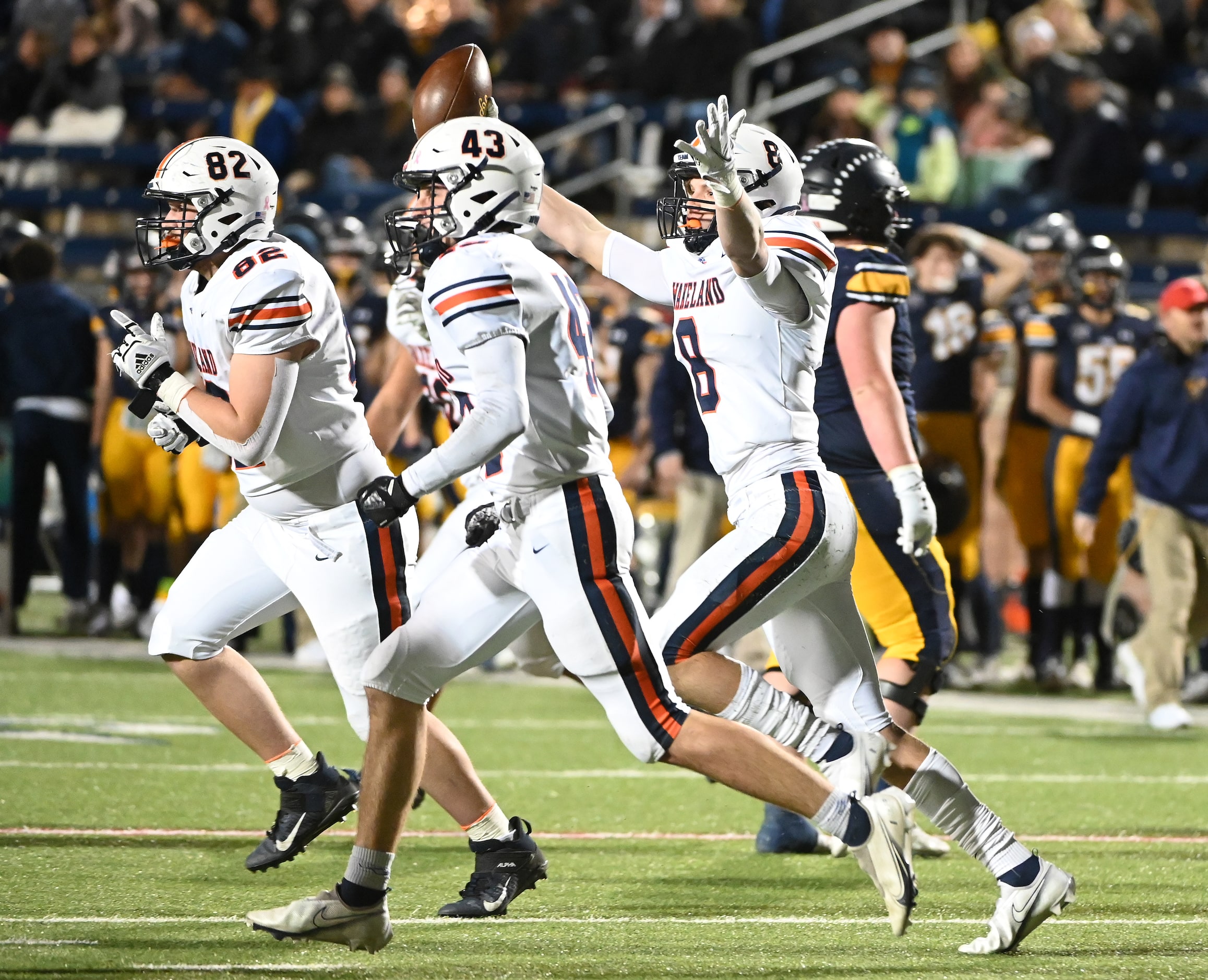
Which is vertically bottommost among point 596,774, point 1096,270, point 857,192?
point 596,774

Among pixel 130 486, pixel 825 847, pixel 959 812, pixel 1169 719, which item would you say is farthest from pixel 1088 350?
pixel 959 812

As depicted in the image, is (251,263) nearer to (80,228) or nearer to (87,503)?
(87,503)

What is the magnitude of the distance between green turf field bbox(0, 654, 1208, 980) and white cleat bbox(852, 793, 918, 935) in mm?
131

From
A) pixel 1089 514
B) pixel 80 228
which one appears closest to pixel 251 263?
pixel 1089 514

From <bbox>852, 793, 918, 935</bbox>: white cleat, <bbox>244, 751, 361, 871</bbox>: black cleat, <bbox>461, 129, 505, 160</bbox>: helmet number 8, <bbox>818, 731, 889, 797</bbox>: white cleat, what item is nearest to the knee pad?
<bbox>818, 731, 889, 797</bbox>: white cleat

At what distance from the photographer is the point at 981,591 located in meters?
10.2

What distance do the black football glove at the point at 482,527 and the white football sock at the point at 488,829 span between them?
761 mm

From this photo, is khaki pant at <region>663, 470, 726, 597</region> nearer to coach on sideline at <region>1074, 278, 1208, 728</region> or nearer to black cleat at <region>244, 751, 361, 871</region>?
coach on sideline at <region>1074, 278, 1208, 728</region>

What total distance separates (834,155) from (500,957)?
259 cm

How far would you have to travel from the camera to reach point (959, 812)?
15.0ft

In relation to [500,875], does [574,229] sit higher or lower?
higher

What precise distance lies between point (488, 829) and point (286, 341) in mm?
1283

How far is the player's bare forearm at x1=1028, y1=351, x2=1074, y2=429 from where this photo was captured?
10062mm

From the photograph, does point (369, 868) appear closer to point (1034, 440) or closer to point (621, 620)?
point (621, 620)
